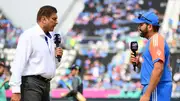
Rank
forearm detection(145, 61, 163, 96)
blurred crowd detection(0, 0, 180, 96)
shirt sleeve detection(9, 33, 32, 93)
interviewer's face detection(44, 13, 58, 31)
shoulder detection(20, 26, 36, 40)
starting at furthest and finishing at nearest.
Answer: blurred crowd detection(0, 0, 180, 96) < interviewer's face detection(44, 13, 58, 31) < shoulder detection(20, 26, 36, 40) < shirt sleeve detection(9, 33, 32, 93) < forearm detection(145, 61, 163, 96)

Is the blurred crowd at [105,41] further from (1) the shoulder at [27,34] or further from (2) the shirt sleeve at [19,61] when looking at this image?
(2) the shirt sleeve at [19,61]

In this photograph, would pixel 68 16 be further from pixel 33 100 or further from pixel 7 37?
pixel 33 100

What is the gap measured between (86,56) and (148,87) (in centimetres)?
1360

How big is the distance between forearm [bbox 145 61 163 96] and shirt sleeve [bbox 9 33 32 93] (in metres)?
1.24

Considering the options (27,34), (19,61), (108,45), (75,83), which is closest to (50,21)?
(27,34)

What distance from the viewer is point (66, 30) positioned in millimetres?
18875

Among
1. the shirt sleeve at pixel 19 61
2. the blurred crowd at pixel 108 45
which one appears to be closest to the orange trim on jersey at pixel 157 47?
the shirt sleeve at pixel 19 61

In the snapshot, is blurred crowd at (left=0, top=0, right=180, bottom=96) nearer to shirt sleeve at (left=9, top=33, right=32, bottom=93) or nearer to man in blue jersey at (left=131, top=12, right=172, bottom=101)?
shirt sleeve at (left=9, top=33, right=32, bottom=93)

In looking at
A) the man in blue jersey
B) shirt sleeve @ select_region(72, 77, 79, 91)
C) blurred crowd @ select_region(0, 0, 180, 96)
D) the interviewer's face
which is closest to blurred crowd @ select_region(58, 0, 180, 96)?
blurred crowd @ select_region(0, 0, 180, 96)

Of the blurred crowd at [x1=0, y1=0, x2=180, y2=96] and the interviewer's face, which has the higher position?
the interviewer's face

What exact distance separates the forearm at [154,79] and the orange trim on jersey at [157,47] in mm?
97

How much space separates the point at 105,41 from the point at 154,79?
45.1 ft

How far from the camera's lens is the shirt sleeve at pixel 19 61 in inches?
211

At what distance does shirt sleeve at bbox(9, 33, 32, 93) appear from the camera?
5352 millimetres
